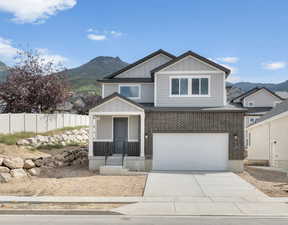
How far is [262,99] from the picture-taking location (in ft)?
143

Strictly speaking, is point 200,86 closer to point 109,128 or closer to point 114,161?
point 109,128

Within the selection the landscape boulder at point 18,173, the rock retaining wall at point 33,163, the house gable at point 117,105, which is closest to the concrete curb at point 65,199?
the rock retaining wall at point 33,163

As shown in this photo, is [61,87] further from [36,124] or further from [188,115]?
[188,115]

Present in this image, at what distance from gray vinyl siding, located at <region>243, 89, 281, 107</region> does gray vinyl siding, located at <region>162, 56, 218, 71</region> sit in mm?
26403

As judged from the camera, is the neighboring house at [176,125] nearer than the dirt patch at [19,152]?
Yes

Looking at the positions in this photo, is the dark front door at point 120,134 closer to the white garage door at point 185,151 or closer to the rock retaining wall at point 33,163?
the white garage door at point 185,151

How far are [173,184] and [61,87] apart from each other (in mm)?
18249

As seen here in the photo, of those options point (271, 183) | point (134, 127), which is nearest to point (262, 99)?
point (134, 127)

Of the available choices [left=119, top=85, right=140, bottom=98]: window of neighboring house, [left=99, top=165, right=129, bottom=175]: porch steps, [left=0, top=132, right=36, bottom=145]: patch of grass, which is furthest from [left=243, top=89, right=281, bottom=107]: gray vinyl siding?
[left=0, top=132, right=36, bottom=145]: patch of grass

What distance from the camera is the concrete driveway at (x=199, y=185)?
12.5 m

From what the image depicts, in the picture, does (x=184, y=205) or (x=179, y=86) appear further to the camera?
(x=179, y=86)

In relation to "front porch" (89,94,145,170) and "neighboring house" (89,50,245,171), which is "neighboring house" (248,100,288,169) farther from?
"front porch" (89,94,145,170)

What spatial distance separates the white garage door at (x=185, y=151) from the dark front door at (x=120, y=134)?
2.25 meters

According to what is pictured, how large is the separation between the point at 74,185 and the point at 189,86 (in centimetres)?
978
